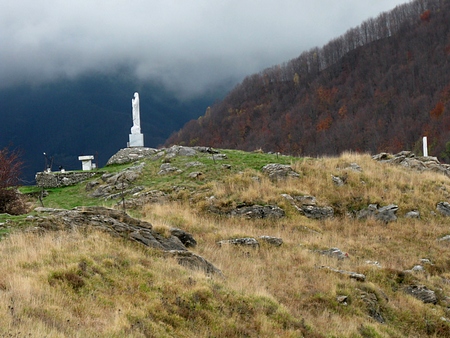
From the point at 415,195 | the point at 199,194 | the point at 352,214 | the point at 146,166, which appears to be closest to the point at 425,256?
the point at 352,214

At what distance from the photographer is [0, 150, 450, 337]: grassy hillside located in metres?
6.03

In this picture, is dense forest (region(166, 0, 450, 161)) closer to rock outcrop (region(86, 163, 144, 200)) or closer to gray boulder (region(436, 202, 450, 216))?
gray boulder (region(436, 202, 450, 216))

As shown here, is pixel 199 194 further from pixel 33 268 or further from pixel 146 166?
pixel 33 268

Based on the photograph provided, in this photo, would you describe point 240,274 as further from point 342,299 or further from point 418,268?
point 418,268

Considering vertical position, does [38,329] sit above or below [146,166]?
below

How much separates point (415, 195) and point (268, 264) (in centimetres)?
913

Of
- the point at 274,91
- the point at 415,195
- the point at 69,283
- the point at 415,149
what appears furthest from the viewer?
the point at 274,91

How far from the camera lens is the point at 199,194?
16.2 m

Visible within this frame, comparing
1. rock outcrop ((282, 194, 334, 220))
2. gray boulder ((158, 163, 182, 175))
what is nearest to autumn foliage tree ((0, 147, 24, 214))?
gray boulder ((158, 163, 182, 175))

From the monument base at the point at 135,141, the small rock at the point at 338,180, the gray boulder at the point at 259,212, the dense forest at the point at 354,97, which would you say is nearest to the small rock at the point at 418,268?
the gray boulder at the point at 259,212

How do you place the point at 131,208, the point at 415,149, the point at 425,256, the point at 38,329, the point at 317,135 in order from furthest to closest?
the point at 317,135 < the point at 415,149 < the point at 131,208 < the point at 425,256 < the point at 38,329

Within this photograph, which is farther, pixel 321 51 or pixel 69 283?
pixel 321 51

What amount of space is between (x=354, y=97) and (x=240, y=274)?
9376cm

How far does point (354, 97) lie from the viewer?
97.2 m
